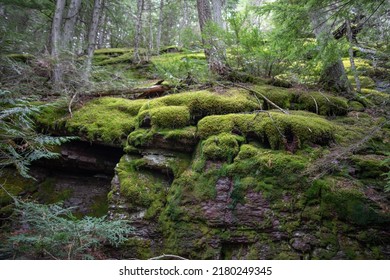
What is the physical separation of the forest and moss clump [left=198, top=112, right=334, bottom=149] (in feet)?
0.07

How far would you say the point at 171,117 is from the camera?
4449 millimetres

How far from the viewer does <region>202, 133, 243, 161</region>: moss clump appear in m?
3.78

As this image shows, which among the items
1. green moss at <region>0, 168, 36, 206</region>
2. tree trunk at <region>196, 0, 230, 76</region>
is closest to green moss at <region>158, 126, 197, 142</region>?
tree trunk at <region>196, 0, 230, 76</region>

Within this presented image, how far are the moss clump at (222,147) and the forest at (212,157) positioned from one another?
2cm

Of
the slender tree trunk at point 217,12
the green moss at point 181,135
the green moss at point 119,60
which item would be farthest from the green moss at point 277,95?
the green moss at point 119,60

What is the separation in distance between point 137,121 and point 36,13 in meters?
12.2

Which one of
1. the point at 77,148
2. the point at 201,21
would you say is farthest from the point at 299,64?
the point at 77,148

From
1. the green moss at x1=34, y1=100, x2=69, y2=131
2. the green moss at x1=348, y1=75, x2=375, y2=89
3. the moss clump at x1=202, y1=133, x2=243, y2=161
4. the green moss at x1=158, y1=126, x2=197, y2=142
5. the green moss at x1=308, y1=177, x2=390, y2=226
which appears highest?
the green moss at x1=348, y1=75, x2=375, y2=89

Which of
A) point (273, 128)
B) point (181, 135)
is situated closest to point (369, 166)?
point (273, 128)

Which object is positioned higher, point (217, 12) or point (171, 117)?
point (217, 12)

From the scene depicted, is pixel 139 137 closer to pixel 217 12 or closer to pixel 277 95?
pixel 277 95

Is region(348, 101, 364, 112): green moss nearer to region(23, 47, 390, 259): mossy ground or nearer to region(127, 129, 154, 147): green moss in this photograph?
region(23, 47, 390, 259): mossy ground

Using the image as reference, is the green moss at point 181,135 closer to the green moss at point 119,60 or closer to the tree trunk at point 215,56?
the tree trunk at point 215,56

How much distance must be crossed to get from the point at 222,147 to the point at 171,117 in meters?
1.20
